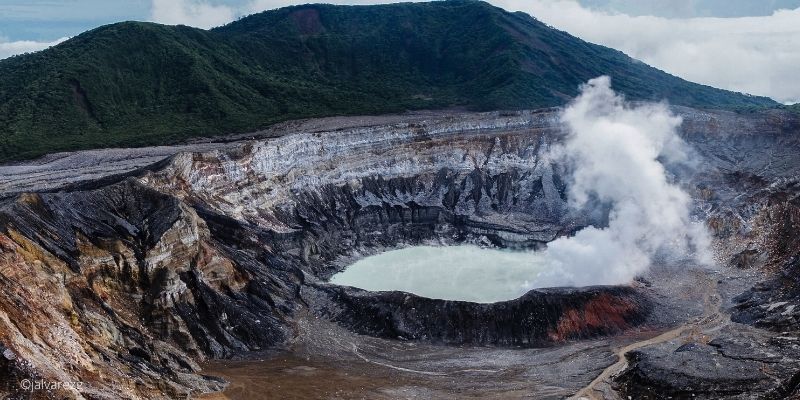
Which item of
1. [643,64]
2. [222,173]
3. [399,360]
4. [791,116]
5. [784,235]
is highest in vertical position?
[643,64]

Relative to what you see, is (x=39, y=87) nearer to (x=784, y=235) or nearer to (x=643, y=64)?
(x=784, y=235)

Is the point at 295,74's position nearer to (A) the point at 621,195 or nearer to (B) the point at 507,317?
(A) the point at 621,195

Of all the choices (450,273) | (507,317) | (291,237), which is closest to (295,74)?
(291,237)

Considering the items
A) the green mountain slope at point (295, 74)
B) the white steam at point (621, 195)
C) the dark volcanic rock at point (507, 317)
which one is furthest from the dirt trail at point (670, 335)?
the green mountain slope at point (295, 74)

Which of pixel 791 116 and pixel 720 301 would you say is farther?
pixel 791 116

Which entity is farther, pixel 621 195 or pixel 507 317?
pixel 621 195

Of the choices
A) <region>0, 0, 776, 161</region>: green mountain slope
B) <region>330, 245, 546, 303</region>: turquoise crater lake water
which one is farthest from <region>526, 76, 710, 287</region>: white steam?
<region>0, 0, 776, 161</region>: green mountain slope

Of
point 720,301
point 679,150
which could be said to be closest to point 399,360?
point 720,301
